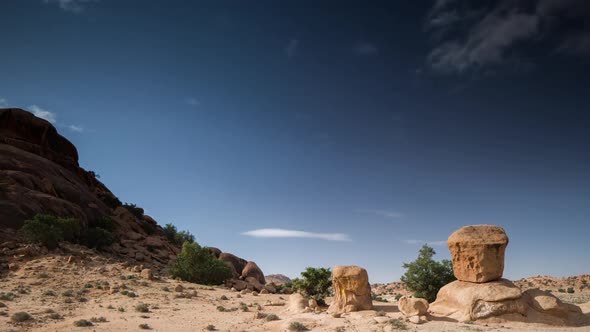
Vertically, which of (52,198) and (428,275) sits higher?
(52,198)

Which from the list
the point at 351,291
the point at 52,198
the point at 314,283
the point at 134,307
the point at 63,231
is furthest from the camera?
the point at 52,198

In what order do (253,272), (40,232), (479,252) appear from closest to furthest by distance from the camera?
(479,252) < (40,232) < (253,272)

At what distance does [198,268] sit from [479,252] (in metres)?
27.6

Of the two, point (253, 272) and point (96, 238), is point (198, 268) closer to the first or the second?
point (96, 238)

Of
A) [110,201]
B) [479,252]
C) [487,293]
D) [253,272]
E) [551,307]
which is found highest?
[110,201]

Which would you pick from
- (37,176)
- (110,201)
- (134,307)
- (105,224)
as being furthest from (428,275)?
(110,201)

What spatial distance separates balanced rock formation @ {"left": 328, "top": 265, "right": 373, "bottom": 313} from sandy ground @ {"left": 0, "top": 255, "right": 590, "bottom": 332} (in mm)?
855

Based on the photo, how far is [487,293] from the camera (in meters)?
19.2

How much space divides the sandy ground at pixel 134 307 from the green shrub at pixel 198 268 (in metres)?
3.76

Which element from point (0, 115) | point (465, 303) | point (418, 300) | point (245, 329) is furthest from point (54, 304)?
point (0, 115)

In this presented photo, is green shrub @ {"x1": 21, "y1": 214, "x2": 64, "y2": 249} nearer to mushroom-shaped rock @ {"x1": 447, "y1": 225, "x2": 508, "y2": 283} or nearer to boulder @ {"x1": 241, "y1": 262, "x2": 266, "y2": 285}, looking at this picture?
boulder @ {"x1": 241, "y1": 262, "x2": 266, "y2": 285}

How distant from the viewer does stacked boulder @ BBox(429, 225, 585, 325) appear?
18.6 m

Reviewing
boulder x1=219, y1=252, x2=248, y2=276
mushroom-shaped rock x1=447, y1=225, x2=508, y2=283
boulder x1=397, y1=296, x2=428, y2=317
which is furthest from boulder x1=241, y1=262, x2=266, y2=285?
mushroom-shaped rock x1=447, y1=225, x2=508, y2=283

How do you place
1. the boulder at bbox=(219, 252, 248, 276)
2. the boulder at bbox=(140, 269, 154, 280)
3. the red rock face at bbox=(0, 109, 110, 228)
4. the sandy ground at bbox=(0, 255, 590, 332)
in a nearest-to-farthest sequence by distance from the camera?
1. the sandy ground at bbox=(0, 255, 590, 332)
2. the boulder at bbox=(140, 269, 154, 280)
3. the red rock face at bbox=(0, 109, 110, 228)
4. the boulder at bbox=(219, 252, 248, 276)
